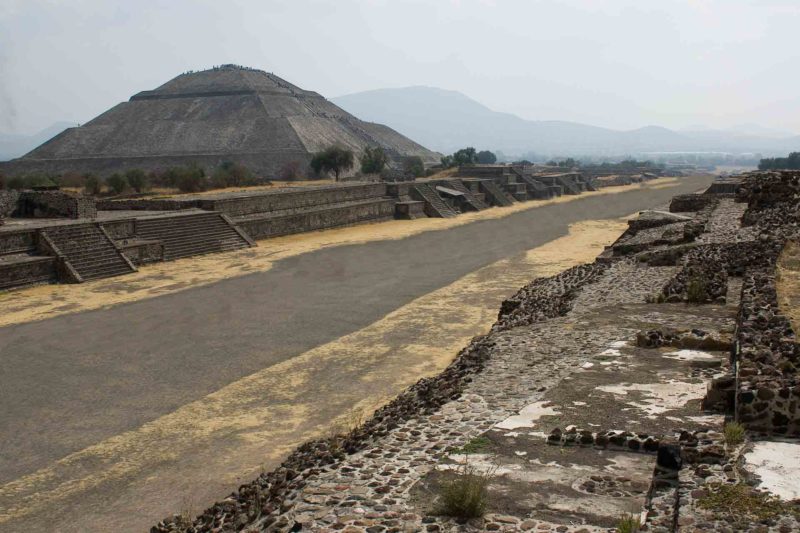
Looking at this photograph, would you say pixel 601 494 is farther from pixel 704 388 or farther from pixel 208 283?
pixel 208 283

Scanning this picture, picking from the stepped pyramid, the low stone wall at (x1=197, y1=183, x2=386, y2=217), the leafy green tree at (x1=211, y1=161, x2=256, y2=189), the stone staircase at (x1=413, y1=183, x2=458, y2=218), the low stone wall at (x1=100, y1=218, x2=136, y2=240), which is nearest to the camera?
the low stone wall at (x1=100, y1=218, x2=136, y2=240)

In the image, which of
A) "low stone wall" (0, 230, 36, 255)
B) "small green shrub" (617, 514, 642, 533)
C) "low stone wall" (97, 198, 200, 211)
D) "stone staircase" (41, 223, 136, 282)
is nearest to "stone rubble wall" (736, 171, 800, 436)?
"small green shrub" (617, 514, 642, 533)

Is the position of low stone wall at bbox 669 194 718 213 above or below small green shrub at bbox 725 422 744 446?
above

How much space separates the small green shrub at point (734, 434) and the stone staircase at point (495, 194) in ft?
150

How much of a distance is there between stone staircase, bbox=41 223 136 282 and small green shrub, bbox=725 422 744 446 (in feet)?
59.4

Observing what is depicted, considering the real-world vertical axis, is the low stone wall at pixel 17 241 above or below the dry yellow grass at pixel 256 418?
above

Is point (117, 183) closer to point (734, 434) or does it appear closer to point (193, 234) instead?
point (193, 234)

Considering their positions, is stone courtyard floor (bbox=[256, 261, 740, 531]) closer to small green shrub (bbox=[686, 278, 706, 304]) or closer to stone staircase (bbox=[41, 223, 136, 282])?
small green shrub (bbox=[686, 278, 706, 304])

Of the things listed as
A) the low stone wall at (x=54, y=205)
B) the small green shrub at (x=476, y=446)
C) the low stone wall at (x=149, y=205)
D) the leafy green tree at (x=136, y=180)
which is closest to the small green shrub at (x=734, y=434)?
the small green shrub at (x=476, y=446)

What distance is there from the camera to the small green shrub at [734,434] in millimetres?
5895

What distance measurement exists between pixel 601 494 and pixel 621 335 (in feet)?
16.2

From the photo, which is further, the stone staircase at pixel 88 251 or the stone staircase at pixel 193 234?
the stone staircase at pixel 193 234

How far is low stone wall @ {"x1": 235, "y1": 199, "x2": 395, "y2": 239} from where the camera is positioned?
30.4 m

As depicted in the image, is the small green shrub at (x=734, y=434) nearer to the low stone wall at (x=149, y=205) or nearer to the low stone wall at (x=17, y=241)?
the low stone wall at (x=17, y=241)
